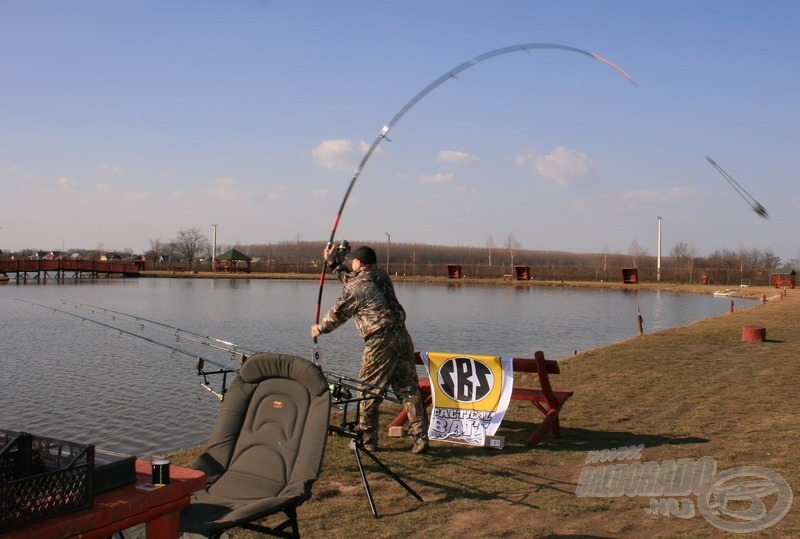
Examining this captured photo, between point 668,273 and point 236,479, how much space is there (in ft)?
319

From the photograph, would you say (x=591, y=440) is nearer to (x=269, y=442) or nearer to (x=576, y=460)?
(x=576, y=460)

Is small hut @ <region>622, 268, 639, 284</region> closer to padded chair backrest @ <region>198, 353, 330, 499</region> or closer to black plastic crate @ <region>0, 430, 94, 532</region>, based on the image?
padded chair backrest @ <region>198, 353, 330, 499</region>

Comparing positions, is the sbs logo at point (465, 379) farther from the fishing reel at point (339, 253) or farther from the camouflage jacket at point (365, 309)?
the fishing reel at point (339, 253)

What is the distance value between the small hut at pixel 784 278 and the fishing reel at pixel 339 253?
242 ft

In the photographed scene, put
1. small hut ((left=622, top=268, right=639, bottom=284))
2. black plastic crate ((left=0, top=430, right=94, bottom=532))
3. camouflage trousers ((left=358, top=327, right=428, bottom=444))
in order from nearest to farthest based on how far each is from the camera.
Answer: black plastic crate ((left=0, top=430, right=94, bottom=532)) < camouflage trousers ((left=358, top=327, right=428, bottom=444)) < small hut ((left=622, top=268, right=639, bottom=284))

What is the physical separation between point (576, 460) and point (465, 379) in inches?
58.8

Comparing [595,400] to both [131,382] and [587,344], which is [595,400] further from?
[587,344]

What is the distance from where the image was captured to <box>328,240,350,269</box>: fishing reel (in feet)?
A: 27.1

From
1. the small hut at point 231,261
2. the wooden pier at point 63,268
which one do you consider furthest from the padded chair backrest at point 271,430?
the small hut at point 231,261

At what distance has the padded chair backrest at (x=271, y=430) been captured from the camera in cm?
Answer: 514

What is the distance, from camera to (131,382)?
16.2 meters

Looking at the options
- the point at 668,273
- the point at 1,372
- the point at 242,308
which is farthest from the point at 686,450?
the point at 668,273

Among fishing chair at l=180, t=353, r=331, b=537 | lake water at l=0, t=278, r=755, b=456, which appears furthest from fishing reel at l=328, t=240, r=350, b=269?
lake water at l=0, t=278, r=755, b=456

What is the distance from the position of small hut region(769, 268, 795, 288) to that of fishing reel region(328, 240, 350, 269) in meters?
73.6
